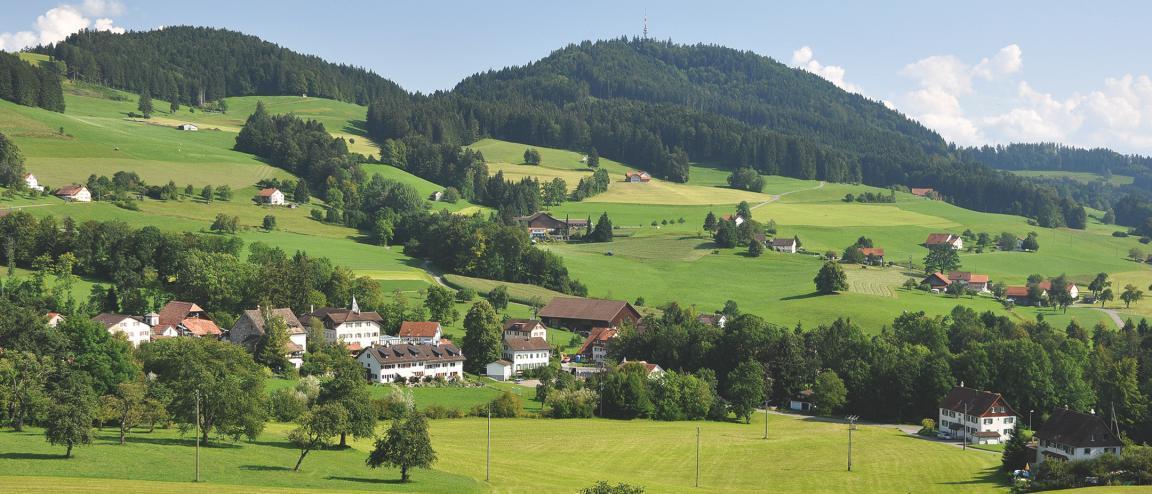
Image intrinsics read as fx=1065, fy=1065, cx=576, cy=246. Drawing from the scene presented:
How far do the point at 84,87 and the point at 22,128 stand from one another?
2366 inches

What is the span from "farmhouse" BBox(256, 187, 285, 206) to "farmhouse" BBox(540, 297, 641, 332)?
45.5m

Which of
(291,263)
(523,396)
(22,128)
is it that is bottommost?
(523,396)

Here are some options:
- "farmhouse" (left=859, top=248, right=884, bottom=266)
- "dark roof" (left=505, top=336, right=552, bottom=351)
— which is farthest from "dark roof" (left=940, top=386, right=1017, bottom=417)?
"farmhouse" (left=859, top=248, right=884, bottom=266)

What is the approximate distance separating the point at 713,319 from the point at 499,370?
2552 centimetres

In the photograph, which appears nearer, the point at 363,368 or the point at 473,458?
the point at 473,458

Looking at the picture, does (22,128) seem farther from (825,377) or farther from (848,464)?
(848,464)

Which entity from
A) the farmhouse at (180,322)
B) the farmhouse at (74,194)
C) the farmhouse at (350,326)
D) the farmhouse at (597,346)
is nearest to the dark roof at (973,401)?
the farmhouse at (597,346)

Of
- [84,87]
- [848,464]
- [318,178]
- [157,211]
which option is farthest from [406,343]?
[84,87]

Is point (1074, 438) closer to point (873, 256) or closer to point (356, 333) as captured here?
point (356, 333)

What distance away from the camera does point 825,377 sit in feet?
253

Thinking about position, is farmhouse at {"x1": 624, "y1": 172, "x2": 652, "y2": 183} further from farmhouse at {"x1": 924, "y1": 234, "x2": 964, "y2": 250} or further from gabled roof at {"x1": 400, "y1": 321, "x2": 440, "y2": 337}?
gabled roof at {"x1": 400, "y1": 321, "x2": 440, "y2": 337}

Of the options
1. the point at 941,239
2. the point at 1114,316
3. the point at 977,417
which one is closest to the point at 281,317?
the point at 977,417

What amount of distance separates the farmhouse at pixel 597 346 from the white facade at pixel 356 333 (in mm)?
17938

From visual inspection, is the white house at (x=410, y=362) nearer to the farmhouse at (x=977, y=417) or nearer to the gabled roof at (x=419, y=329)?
the gabled roof at (x=419, y=329)
